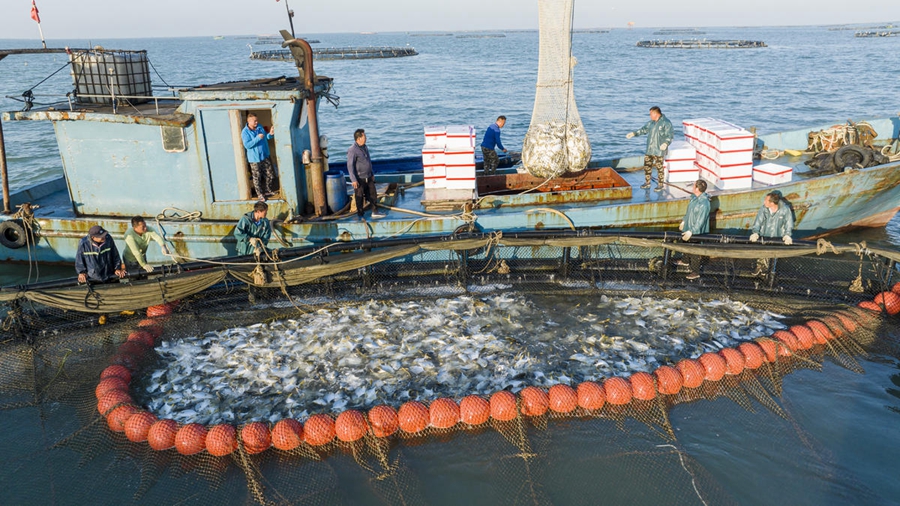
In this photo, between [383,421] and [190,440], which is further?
[383,421]

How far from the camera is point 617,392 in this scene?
8469mm

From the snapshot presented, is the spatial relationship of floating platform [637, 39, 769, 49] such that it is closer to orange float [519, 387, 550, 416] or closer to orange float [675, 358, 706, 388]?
orange float [675, 358, 706, 388]

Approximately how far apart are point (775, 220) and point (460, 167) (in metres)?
6.08

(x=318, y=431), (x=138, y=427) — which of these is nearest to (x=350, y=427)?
(x=318, y=431)

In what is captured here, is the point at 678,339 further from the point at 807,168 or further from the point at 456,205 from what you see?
the point at 807,168

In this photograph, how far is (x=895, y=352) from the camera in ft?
31.6

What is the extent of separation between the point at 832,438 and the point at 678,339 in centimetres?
256

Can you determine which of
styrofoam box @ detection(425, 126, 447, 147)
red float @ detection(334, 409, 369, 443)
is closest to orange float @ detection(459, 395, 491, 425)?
red float @ detection(334, 409, 369, 443)

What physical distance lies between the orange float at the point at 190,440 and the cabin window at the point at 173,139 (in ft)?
20.4

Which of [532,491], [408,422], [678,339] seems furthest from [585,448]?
[678,339]

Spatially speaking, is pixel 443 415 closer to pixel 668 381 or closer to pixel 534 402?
pixel 534 402

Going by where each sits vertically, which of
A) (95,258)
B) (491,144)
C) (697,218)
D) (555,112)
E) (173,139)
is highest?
(555,112)

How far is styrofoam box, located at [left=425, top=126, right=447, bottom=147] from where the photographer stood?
1293 centimetres

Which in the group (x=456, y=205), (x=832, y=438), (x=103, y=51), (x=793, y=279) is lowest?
(x=832, y=438)
